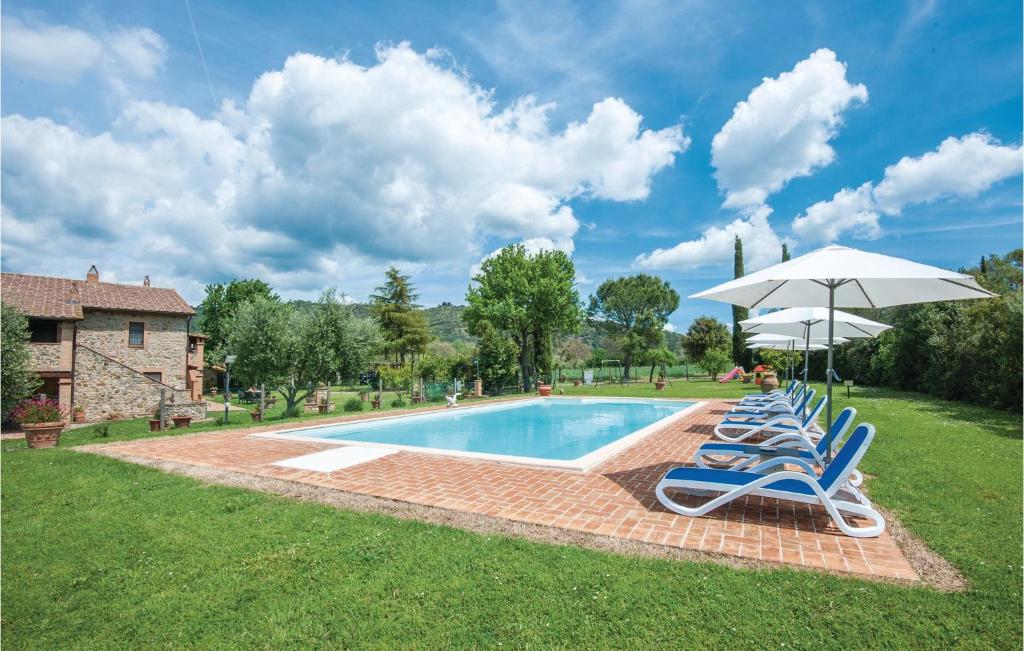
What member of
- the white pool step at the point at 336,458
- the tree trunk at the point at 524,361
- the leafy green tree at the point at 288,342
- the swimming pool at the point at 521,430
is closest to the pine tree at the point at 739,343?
the tree trunk at the point at 524,361

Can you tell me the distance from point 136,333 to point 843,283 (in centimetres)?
2955

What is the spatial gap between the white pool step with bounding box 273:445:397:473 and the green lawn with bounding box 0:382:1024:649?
2.11 metres

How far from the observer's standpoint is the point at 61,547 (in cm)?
438

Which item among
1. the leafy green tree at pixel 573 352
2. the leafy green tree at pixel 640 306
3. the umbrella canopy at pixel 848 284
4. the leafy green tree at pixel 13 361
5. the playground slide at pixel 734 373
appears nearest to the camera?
the umbrella canopy at pixel 848 284

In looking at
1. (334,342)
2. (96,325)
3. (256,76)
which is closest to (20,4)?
(256,76)

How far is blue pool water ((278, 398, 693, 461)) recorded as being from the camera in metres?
11.5

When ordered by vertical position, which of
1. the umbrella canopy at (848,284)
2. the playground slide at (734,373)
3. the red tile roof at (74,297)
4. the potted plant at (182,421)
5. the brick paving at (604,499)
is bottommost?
the potted plant at (182,421)

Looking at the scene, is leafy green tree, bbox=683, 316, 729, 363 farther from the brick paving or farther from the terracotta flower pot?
the terracotta flower pot

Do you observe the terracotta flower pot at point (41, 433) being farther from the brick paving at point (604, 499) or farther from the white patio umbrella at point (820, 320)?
the white patio umbrella at point (820, 320)

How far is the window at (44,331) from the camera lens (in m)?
20.6

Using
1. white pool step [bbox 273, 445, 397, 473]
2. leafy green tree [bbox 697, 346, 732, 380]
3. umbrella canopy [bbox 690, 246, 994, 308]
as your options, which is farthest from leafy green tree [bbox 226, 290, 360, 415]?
leafy green tree [bbox 697, 346, 732, 380]

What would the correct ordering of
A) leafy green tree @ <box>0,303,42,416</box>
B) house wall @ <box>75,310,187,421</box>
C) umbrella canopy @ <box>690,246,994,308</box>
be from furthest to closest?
house wall @ <box>75,310,187,421</box>
leafy green tree @ <box>0,303,42,416</box>
umbrella canopy @ <box>690,246,994,308</box>

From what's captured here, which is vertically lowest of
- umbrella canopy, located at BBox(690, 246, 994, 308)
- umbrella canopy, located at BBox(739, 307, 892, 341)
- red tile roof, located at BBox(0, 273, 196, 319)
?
umbrella canopy, located at BBox(739, 307, 892, 341)

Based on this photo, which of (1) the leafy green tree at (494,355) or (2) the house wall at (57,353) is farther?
(1) the leafy green tree at (494,355)
